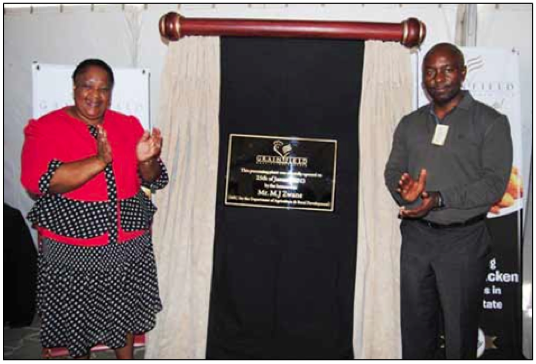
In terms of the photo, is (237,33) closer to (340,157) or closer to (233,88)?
(233,88)

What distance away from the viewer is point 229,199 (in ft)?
8.13

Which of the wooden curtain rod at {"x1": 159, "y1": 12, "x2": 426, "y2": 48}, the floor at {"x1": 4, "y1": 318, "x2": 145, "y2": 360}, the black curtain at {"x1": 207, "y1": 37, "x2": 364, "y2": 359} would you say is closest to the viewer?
the wooden curtain rod at {"x1": 159, "y1": 12, "x2": 426, "y2": 48}

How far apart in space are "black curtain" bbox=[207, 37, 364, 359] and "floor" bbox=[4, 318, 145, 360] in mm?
625

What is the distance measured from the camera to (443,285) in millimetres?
1967

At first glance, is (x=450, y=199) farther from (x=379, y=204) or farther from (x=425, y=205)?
(x=379, y=204)

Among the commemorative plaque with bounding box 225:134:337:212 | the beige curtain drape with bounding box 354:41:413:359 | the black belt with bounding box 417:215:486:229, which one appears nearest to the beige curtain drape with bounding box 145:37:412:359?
the beige curtain drape with bounding box 354:41:413:359

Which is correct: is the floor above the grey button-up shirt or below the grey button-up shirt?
below

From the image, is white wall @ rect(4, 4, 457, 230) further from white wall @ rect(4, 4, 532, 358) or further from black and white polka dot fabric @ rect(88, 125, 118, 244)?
black and white polka dot fabric @ rect(88, 125, 118, 244)

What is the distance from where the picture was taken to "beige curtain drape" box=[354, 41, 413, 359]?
2375 mm

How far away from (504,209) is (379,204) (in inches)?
27.9

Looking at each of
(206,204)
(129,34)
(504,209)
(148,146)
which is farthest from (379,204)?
(129,34)

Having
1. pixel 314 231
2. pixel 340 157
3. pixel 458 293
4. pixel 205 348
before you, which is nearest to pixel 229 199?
pixel 314 231

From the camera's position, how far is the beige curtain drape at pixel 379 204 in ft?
7.79

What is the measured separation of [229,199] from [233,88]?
0.61 m
